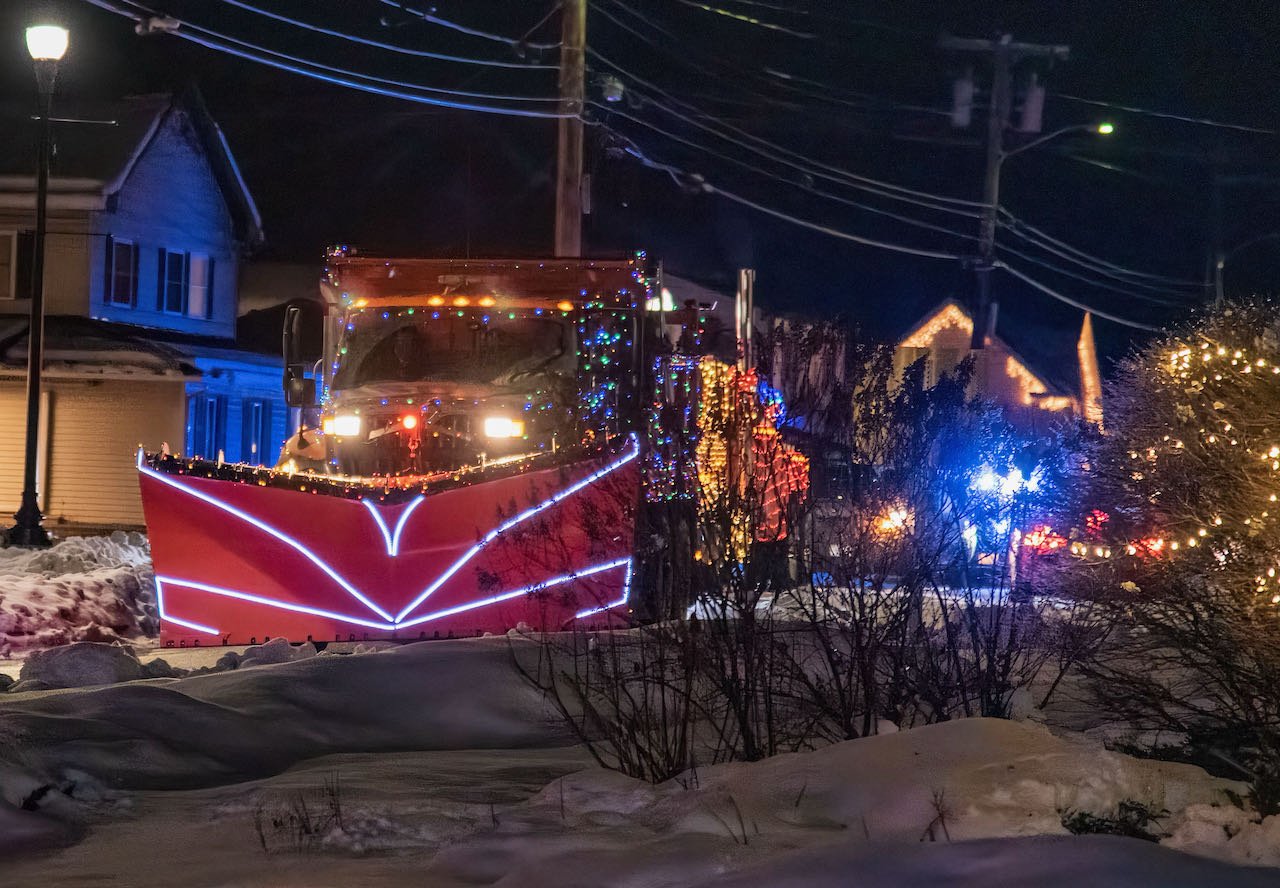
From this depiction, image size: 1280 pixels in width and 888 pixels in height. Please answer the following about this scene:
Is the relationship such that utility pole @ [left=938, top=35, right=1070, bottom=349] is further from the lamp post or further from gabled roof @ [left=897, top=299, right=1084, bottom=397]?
the lamp post

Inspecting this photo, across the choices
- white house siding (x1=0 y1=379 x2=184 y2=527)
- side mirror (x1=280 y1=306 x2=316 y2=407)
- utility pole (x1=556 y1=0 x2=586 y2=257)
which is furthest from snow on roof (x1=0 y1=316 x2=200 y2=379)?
side mirror (x1=280 y1=306 x2=316 y2=407)

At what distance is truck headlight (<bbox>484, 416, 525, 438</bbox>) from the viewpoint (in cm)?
1335

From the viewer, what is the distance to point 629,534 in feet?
28.9

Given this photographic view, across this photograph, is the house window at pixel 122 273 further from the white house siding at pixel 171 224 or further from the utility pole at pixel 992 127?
the utility pole at pixel 992 127

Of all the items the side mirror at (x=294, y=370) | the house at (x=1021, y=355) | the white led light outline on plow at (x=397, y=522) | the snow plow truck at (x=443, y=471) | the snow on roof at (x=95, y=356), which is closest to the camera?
the snow plow truck at (x=443, y=471)

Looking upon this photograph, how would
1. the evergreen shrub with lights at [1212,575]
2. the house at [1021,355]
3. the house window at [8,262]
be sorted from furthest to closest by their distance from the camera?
1. the house at [1021,355]
2. the house window at [8,262]
3. the evergreen shrub with lights at [1212,575]

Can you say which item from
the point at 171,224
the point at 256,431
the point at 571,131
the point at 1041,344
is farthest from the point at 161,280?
the point at 1041,344

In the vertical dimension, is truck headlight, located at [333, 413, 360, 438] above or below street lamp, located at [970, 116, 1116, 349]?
below

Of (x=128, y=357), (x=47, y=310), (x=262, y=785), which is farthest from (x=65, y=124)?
(x=262, y=785)

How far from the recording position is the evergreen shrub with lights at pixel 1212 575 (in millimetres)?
6906

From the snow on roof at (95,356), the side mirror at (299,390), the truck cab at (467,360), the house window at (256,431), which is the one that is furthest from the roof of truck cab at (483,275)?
the house window at (256,431)

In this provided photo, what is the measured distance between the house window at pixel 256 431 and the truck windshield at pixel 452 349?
18.9 m

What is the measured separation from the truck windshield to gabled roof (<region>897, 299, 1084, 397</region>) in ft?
123

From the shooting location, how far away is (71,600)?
1430 centimetres
